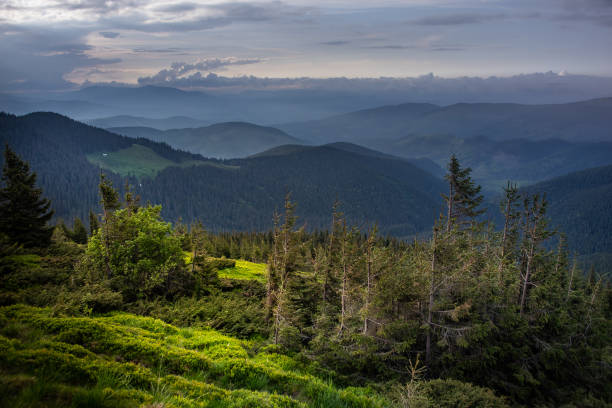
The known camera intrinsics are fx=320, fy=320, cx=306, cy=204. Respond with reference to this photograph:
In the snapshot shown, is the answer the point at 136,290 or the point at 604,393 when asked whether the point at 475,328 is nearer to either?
the point at 604,393

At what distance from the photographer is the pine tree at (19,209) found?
3166 cm

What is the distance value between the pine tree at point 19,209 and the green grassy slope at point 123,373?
76.4ft

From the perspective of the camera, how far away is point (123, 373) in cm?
795

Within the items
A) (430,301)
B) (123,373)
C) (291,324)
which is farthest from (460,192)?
(123,373)

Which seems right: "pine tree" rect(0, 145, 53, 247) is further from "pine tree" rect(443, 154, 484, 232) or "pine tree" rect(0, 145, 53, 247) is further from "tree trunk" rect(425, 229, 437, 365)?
"pine tree" rect(443, 154, 484, 232)

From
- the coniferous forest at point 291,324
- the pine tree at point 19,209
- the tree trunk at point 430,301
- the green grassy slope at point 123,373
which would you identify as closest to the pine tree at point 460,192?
the coniferous forest at point 291,324

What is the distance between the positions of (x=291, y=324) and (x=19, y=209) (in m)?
30.5

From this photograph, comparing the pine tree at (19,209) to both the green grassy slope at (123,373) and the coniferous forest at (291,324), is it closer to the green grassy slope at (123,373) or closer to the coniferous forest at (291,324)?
the coniferous forest at (291,324)

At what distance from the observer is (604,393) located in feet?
73.0

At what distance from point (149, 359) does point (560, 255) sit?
142ft

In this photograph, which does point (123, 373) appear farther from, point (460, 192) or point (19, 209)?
point (19, 209)

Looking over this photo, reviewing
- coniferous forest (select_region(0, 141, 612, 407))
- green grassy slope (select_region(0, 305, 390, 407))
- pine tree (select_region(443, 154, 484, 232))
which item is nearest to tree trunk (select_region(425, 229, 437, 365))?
coniferous forest (select_region(0, 141, 612, 407))

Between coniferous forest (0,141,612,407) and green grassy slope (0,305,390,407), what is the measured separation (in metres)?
0.05

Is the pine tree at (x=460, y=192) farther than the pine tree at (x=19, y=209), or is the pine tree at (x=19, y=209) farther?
the pine tree at (x=460, y=192)
